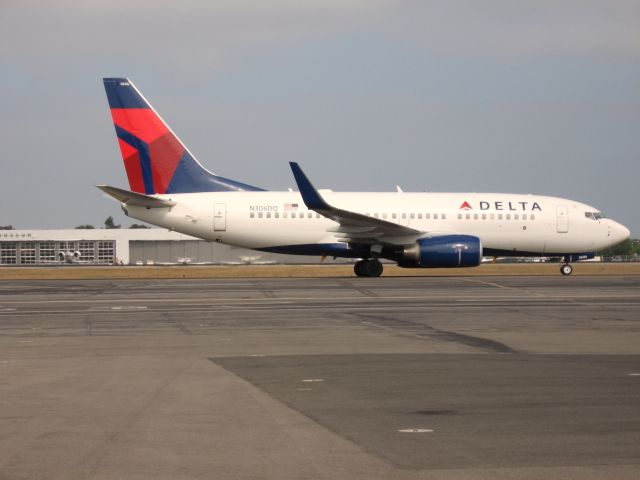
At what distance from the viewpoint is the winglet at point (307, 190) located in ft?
117

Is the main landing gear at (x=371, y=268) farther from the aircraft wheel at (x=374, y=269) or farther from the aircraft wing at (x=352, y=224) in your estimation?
the aircraft wing at (x=352, y=224)

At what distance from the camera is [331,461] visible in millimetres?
7656

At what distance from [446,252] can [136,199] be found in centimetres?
1264

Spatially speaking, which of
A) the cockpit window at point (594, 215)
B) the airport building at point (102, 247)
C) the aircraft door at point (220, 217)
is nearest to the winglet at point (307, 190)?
the aircraft door at point (220, 217)

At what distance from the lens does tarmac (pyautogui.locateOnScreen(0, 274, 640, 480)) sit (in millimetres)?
7645

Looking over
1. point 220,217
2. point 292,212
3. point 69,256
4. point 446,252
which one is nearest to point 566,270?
point 446,252

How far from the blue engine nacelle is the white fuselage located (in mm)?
1817

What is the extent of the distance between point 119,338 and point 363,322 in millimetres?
5423

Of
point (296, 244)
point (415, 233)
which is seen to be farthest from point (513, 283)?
point (296, 244)

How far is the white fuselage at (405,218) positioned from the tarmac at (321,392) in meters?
15.3

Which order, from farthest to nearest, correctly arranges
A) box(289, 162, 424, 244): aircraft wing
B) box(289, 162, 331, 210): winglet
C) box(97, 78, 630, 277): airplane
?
box(97, 78, 630, 277): airplane → box(289, 162, 424, 244): aircraft wing → box(289, 162, 331, 210): winglet

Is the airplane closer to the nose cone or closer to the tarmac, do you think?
the nose cone

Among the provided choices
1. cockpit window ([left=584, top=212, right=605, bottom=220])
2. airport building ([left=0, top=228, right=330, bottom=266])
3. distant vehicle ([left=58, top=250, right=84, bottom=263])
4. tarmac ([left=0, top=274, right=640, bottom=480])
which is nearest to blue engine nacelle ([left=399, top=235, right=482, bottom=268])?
cockpit window ([left=584, top=212, right=605, bottom=220])

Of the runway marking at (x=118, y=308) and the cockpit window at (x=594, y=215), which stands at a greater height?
the cockpit window at (x=594, y=215)
